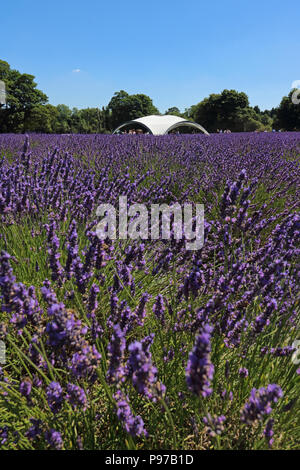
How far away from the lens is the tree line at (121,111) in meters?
36.3

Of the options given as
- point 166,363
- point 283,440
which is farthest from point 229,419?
point 166,363

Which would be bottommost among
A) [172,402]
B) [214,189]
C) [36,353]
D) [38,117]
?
[172,402]

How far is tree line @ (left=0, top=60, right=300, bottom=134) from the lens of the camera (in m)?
36.3

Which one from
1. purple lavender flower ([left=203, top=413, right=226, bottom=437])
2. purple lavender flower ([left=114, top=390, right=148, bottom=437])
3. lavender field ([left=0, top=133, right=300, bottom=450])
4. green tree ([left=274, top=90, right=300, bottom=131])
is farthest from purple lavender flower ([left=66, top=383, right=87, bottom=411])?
green tree ([left=274, top=90, right=300, bottom=131])

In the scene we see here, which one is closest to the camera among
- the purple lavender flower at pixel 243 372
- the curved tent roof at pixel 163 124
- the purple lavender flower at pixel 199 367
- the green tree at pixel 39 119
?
the purple lavender flower at pixel 199 367

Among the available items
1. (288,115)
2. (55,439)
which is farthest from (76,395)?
(288,115)

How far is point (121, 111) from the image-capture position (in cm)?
5147

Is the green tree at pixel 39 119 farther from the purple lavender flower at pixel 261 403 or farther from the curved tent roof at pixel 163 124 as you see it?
the purple lavender flower at pixel 261 403

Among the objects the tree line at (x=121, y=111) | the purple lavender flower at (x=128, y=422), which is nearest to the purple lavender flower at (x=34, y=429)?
the purple lavender flower at (x=128, y=422)

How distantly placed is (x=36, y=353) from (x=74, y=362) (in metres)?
0.23

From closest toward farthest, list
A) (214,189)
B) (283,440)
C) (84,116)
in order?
(283,440), (214,189), (84,116)

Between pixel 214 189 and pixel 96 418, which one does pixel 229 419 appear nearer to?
pixel 96 418

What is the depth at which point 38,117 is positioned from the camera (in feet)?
120

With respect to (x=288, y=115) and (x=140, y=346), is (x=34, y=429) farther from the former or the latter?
(x=288, y=115)
